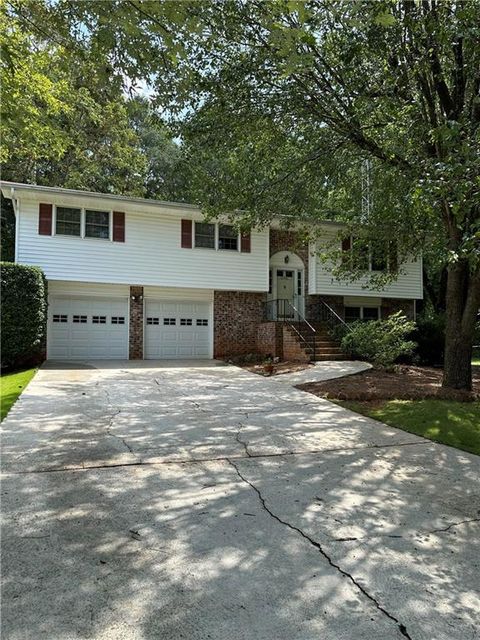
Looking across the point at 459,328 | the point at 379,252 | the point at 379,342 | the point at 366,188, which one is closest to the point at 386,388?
the point at 459,328

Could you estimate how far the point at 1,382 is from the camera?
10.5m

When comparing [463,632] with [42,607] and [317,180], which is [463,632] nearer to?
[42,607]

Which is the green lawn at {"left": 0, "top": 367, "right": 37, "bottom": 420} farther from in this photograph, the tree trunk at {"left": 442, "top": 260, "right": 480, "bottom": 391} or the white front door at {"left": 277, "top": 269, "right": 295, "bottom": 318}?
the white front door at {"left": 277, "top": 269, "right": 295, "bottom": 318}

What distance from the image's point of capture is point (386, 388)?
32.3 feet

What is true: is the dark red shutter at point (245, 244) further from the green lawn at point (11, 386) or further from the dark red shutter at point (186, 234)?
the green lawn at point (11, 386)

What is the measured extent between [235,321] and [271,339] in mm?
1951

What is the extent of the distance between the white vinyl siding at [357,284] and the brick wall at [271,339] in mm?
2916

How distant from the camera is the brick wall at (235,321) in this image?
55.7ft

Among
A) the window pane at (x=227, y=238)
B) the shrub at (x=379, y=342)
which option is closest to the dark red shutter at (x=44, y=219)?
the window pane at (x=227, y=238)

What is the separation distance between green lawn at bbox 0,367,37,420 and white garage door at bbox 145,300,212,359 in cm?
453

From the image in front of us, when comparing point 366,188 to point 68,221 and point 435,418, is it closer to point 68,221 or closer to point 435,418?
point 435,418

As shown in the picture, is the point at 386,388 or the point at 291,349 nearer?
the point at 386,388

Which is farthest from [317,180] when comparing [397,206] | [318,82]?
[318,82]

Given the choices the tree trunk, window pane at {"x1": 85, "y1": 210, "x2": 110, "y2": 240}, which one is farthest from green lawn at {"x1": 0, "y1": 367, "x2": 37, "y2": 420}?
the tree trunk
